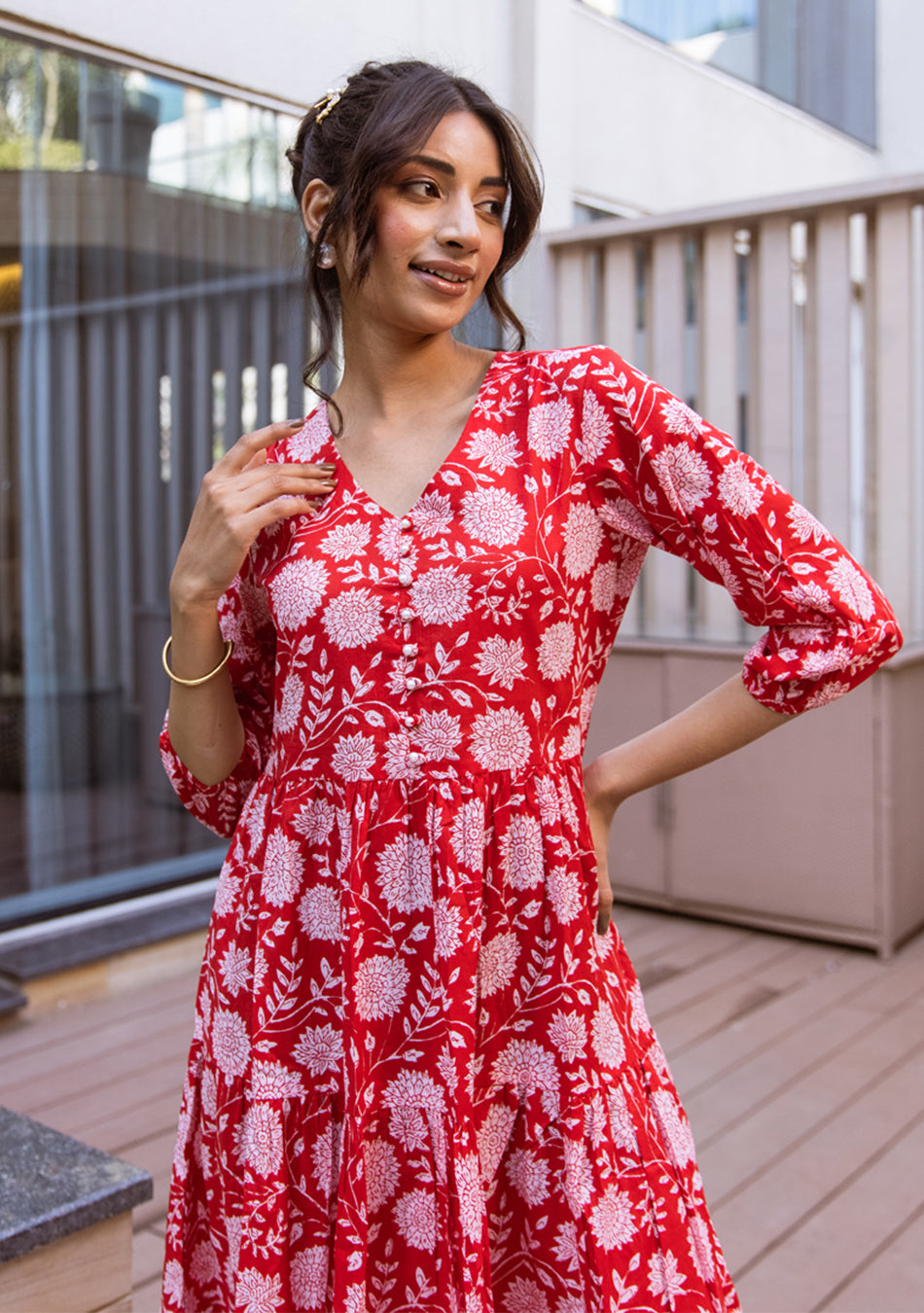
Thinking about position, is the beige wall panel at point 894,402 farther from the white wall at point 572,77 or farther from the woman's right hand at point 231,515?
the woman's right hand at point 231,515

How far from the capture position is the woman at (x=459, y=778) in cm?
105

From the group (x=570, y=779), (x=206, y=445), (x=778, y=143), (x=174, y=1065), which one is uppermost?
(x=778, y=143)

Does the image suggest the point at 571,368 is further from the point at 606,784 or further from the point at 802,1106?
the point at 802,1106

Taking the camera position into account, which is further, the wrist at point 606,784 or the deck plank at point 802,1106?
the deck plank at point 802,1106

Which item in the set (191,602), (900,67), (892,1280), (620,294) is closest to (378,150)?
(191,602)

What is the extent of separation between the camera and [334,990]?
3.63 ft

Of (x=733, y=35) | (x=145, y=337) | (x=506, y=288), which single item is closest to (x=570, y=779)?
(x=145, y=337)

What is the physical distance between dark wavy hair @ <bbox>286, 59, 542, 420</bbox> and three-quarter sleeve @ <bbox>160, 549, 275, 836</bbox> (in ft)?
0.75

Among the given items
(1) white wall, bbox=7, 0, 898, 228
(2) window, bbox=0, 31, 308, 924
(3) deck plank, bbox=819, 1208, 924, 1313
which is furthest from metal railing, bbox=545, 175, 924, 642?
(3) deck plank, bbox=819, 1208, 924, 1313

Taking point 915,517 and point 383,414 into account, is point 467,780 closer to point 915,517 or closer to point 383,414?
point 383,414

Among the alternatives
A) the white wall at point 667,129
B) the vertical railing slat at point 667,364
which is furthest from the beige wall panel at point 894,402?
the white wall at point 667,129

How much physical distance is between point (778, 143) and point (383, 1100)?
5.88m

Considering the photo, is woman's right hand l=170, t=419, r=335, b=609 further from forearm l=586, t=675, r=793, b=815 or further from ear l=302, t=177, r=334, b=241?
forearm l=586, t=675, r=793, b=815

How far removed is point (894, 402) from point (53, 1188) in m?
2.93
